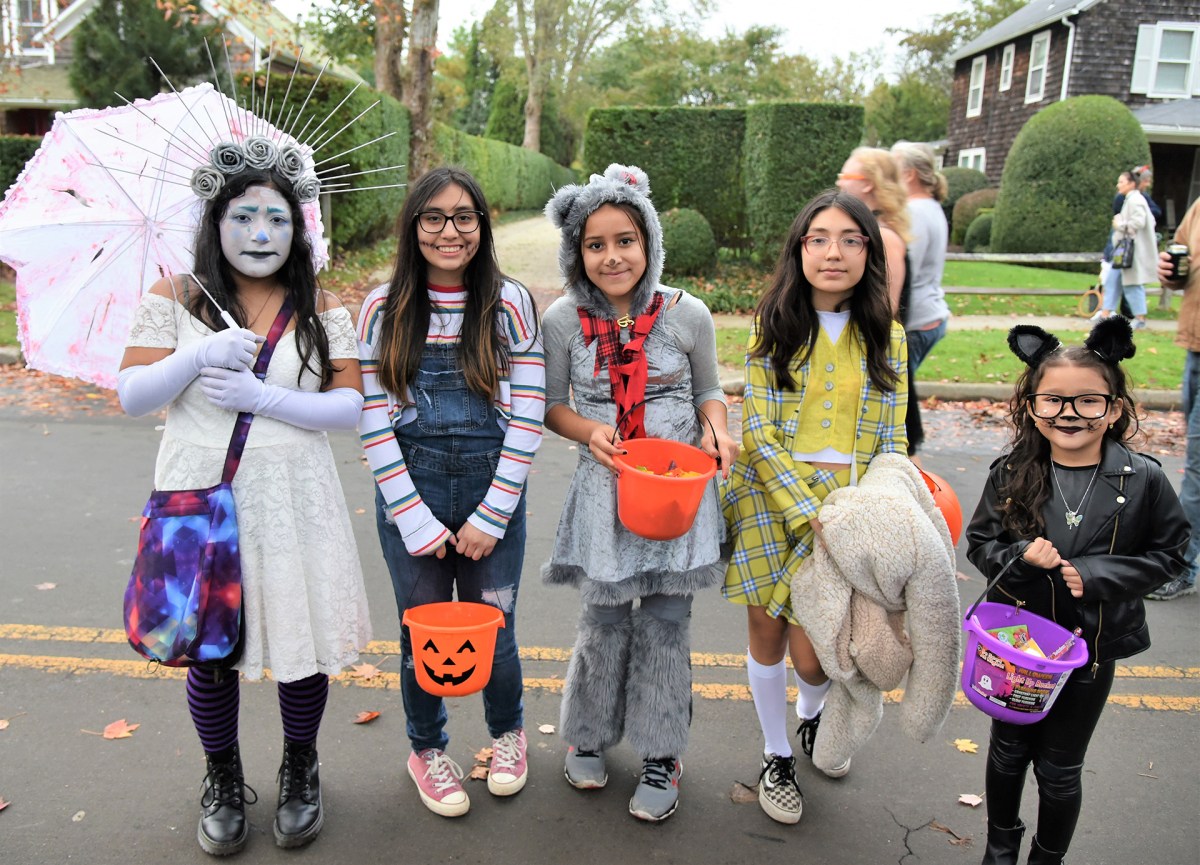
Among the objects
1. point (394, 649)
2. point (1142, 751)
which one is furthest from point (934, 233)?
point (394, 649)

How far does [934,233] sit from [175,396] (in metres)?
3.78

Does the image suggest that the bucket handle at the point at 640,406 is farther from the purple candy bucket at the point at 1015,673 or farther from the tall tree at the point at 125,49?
the tall tree at the point at 125,49

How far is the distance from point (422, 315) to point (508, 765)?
1495 millimetres

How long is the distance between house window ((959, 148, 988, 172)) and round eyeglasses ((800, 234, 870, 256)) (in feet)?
87.5

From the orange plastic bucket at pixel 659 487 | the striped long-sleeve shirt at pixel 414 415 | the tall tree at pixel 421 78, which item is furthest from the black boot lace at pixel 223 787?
the tall tree at pixel 421 78

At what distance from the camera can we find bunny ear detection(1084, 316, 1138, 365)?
2373 mm

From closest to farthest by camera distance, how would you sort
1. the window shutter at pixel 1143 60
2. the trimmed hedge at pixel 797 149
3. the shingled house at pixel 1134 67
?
the trimmed hedge at pixel 797 149, the shingled house at pixel 1134 67, the window shutter at pixel 1143 60

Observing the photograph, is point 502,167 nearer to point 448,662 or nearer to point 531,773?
point 531,773

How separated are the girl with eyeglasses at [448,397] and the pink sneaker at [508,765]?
1.73ft

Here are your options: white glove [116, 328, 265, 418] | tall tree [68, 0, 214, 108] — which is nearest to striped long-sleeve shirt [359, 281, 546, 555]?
white glove [116, 328, 265, 418]

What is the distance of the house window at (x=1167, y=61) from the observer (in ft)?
74.4

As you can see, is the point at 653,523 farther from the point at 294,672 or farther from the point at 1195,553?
the point at 1195,553

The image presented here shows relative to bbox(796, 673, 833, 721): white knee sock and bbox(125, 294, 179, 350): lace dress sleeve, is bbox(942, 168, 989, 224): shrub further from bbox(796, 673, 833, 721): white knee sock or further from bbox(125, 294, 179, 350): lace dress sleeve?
bbox(125, 294, 179, 350): lace dress sleeve

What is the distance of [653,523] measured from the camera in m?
2.43
